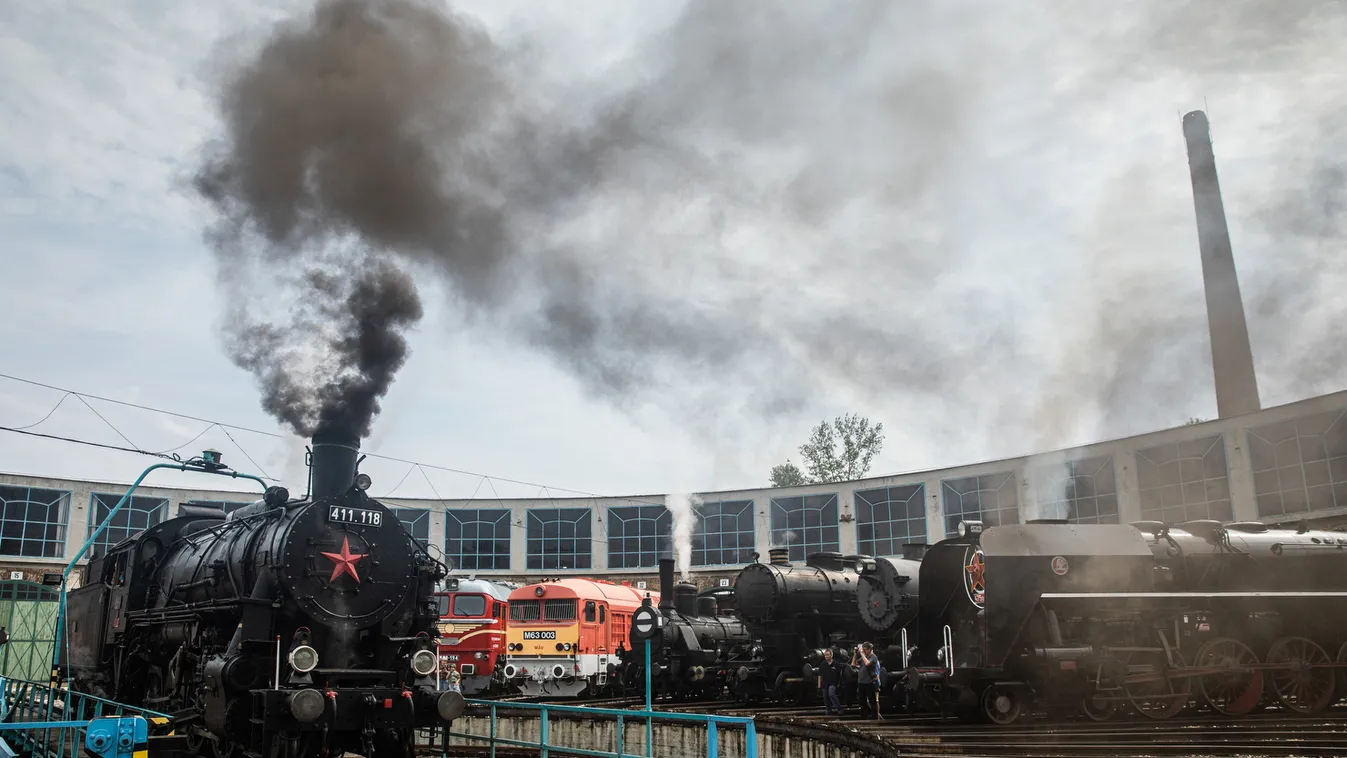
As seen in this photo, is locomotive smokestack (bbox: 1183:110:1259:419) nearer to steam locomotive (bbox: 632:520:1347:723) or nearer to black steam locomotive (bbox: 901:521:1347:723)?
steam locomotive (bbox: 632:520:1347:723)

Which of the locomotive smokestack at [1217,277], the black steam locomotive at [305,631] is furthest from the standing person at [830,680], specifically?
the locomotive smokestack at [1217,277]

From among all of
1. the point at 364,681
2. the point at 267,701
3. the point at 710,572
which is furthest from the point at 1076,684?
the point at 710,572

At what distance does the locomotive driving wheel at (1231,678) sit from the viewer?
1216cm

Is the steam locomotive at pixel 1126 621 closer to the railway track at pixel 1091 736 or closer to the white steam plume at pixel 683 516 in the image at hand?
the railway track at pixel 1091 736

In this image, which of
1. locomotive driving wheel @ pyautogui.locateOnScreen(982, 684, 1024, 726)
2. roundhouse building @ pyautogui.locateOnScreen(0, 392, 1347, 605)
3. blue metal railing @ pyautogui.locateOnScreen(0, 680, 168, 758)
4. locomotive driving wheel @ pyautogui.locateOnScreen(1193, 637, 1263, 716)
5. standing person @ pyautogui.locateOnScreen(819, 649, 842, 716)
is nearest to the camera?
blue metal railing @ pyautogui.locateOnScreen(0, 680, 168, 758)

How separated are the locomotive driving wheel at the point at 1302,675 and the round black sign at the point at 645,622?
33.6 feet

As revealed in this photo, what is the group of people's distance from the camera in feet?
45.5

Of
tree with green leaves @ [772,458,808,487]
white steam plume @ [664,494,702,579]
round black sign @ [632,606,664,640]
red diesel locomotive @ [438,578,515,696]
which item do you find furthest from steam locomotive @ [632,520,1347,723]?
tree with green leaves @ [772,458,808,487]

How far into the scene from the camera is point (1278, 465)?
2539cm

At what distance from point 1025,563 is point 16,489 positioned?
118ft

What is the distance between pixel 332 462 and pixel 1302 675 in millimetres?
12550

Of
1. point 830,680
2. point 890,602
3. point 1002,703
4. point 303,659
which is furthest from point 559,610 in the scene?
point 303,659

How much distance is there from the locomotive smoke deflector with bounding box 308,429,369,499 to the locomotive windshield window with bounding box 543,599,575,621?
10097 mm

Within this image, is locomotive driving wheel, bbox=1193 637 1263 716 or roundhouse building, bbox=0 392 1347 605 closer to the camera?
locomotive driving wheel, bbox=1193 637 1263 716
